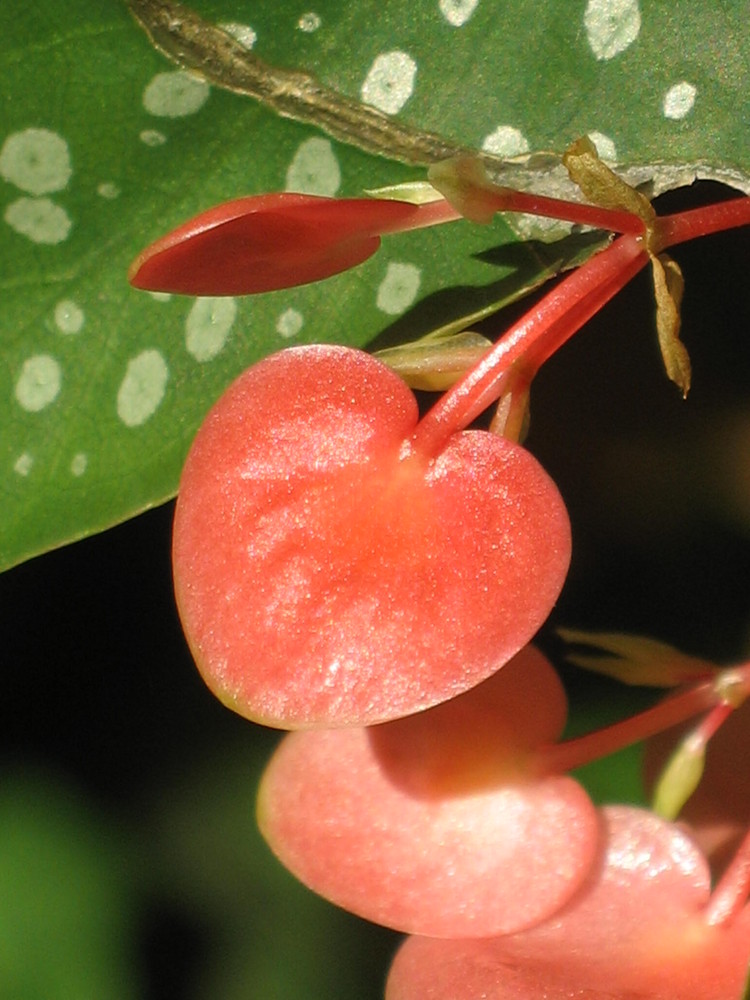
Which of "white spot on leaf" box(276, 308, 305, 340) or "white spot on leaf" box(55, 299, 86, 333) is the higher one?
"white spot on leaf" box(55, 299, 86, 333)

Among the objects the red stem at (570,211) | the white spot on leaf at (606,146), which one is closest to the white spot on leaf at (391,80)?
the white spot on leaf at (606,146)

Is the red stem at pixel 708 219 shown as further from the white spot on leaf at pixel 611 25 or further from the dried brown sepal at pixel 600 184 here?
the white spot on leaf at pixel 611 25

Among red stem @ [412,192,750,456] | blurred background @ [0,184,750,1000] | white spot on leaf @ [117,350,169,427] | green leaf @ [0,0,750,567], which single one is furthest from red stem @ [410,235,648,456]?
blurred background @ [0,184,750,1000]

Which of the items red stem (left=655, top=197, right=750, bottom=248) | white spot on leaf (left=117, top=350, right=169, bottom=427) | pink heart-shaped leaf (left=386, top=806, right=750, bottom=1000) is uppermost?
red stem (left=655, top=197, right=750, bottom=248)

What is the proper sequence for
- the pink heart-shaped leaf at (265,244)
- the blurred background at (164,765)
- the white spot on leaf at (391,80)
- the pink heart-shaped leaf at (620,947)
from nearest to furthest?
the pink heart-shaped leaf at (265,244) → the pink heart-shaped leaf at (620,947) → the white spot on leaf at (391,80) → the blurred background at (164,765)

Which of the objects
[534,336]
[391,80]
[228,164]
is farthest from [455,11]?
[534,336]

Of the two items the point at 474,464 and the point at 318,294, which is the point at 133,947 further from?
the point at 474,464

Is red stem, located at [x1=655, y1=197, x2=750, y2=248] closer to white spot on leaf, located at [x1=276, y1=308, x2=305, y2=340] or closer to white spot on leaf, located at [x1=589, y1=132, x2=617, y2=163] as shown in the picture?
white spot on leaf, located at [x1=589, y1=132, x2=617, y2=163]

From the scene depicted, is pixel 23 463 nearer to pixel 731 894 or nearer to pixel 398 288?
pixel 398 288
